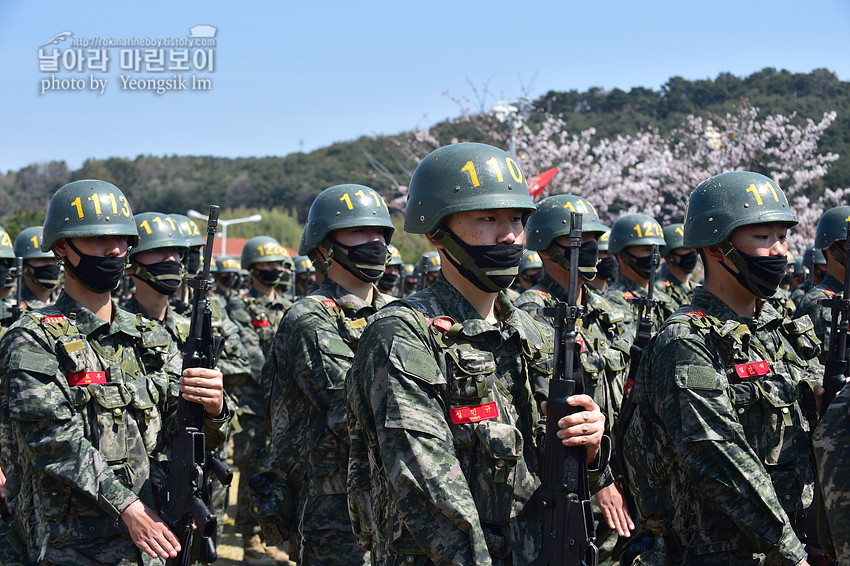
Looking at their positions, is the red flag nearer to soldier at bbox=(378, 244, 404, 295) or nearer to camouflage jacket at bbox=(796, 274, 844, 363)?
soldier at bbox=(378, 244, 404, 295)

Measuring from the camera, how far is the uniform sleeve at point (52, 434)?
438cm

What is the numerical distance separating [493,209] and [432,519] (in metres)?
1.36

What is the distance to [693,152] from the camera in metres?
36.6

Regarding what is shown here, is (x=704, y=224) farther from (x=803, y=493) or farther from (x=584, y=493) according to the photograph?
(x=584, y=493)

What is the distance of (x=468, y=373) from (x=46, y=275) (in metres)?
8.29

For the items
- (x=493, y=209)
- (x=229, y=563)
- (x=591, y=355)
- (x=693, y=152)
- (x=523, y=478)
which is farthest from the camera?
(x=693, y=152)

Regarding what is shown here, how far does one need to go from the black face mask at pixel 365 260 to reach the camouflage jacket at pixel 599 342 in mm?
1210

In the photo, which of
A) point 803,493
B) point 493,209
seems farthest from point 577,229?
point 803,493

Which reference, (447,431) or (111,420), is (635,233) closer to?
(111,420)

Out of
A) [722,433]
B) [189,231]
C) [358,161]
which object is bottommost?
[722,433]

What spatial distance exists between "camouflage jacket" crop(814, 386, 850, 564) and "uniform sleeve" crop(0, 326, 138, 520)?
3319 millimetres

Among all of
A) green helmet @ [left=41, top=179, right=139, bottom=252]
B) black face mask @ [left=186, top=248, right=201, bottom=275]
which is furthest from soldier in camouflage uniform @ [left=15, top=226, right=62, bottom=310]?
green helmet @ [left=41, top=179, right=139, bottom=252]

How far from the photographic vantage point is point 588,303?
7027mm

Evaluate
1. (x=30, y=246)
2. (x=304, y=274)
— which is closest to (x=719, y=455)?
(x=30, y=246)
